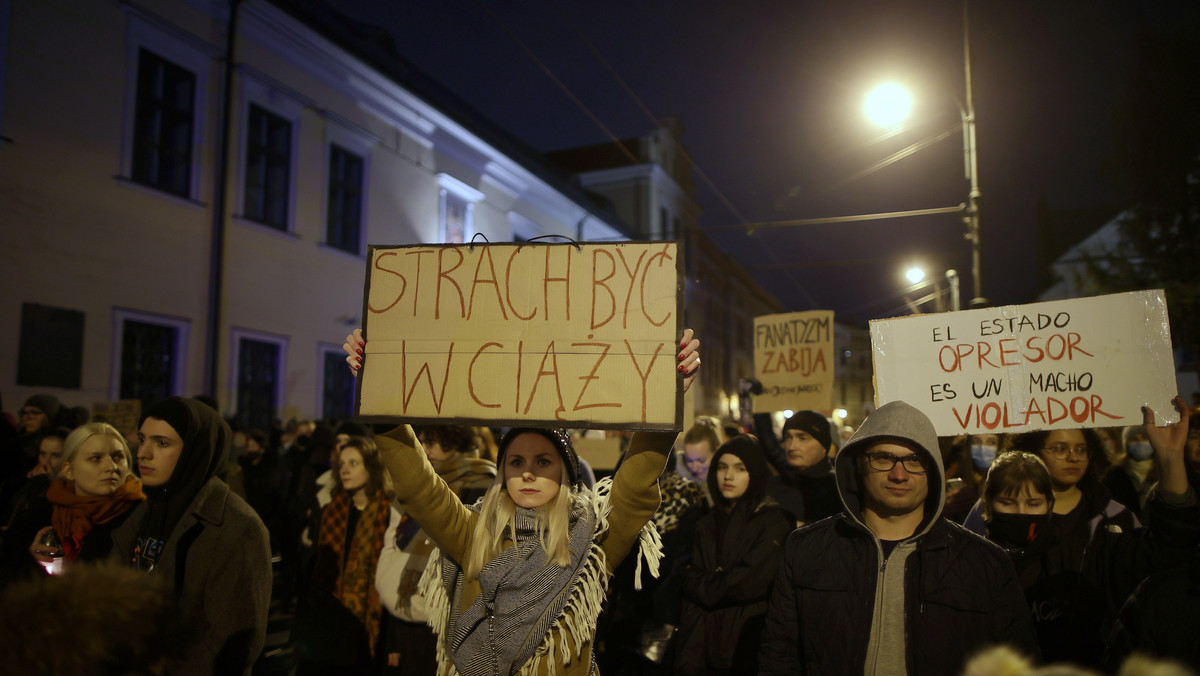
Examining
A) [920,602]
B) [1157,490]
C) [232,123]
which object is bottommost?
[920,602]

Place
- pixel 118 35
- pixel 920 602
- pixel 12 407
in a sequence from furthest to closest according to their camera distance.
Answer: pixel 118 35 → pixel 12 407 → pixel 920 602

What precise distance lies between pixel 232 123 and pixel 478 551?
12.6 metres

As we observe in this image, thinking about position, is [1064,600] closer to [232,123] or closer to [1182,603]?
[1182,603]

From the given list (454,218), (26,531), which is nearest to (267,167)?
(454,218)

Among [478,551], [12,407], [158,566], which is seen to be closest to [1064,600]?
[478,551]

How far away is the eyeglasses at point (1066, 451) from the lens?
392 cm

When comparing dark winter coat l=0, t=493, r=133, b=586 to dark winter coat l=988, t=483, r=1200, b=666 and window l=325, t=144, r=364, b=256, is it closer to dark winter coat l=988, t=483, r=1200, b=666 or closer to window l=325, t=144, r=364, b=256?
dark winter coat l=988, t=483, r=1200, b=666

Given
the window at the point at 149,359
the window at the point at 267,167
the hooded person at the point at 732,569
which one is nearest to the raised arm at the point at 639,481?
the hooded person at the point at 732,569

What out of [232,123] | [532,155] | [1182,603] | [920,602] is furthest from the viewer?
[532,155]

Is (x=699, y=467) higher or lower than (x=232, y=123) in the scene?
lower

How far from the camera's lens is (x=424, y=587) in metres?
2.80

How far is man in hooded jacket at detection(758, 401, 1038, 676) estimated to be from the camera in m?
2.37

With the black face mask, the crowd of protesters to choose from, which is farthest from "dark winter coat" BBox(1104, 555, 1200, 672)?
the black face mask

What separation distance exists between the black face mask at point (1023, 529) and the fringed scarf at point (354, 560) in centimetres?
329
